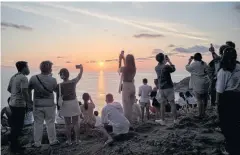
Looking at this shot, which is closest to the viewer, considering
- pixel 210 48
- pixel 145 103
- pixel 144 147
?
pixel 144 147

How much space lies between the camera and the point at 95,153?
762cm

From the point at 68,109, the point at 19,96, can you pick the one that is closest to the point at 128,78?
the point at 68,109

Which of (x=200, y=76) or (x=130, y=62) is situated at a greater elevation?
(x=130, y=62)

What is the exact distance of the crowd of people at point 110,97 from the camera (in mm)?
5816

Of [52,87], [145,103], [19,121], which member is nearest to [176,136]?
[52,87]

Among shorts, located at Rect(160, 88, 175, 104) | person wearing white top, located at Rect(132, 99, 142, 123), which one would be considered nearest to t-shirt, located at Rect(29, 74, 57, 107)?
shorts, located at Rect(160, 88, 175, 104)

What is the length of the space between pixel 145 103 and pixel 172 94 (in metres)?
3.99

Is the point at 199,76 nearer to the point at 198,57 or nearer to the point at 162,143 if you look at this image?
the point at 198,57

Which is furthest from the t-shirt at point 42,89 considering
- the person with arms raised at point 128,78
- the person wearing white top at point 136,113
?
the person wearing white top at point 136,113

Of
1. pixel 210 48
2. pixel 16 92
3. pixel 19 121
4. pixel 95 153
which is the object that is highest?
pixel 210 48

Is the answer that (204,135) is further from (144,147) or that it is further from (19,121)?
(19,121)

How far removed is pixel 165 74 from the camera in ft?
29.7

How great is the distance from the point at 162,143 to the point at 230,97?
90.9 inches

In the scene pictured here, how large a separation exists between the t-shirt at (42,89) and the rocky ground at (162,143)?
130 cm
